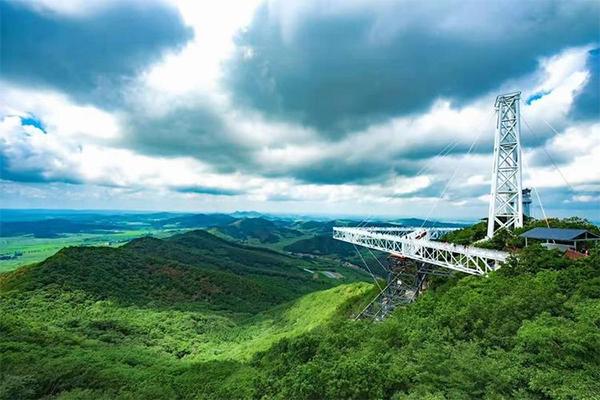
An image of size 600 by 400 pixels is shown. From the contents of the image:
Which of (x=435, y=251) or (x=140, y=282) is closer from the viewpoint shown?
(x=435, y=251)

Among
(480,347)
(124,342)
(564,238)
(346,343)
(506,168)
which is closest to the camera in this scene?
(480,347)

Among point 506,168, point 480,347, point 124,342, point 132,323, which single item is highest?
point 506,168

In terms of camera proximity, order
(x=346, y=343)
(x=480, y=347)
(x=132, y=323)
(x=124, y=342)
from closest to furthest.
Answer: (x=480, y=347) → (x=346, y=343) → (x=124, y=342) → (x=132, y=323)

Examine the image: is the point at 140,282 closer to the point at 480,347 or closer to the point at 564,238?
the point at 480,347

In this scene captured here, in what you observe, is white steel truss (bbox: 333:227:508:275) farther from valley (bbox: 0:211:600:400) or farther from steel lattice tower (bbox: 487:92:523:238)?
steel lattice tower (bbox: 487:92:523:238)

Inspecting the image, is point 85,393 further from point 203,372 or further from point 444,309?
point 444,309

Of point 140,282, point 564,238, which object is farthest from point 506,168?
point 140,282

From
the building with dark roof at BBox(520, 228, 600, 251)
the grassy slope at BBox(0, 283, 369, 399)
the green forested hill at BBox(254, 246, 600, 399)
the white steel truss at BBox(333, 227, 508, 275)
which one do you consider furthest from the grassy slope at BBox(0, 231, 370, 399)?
the building with dark roof at BBox(520, 228, 600, 251)
